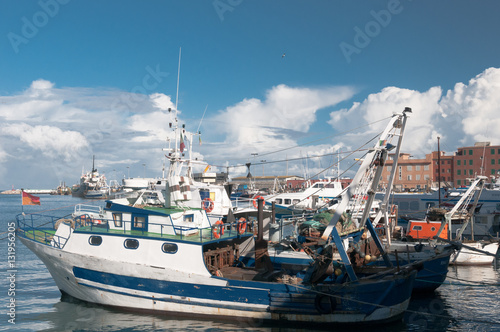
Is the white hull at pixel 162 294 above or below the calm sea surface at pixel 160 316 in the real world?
above

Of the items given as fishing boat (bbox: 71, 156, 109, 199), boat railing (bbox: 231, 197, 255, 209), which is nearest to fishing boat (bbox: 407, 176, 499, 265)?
boat railing (bbox: 231, 197, 255, 209)

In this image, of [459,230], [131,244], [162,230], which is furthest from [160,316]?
[459,230]

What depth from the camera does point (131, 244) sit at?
17.6 metres

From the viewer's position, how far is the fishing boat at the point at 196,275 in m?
15.8

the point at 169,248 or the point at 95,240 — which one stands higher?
the point at 95,240

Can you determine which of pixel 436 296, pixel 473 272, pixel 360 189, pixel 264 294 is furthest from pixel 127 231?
pixel 473 272

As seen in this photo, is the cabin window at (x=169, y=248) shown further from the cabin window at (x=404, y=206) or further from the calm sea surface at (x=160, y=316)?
the cabin window at (x=404, y=206)

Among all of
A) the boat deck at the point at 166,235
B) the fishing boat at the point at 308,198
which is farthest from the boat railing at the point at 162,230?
the fishing boat at the point at 308,198

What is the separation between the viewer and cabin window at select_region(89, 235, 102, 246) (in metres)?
18.0

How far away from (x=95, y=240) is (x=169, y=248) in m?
3.49

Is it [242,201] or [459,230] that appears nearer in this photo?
[459,230]

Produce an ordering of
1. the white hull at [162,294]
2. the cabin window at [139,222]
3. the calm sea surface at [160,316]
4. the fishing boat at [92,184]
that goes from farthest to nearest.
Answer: the fishing boat at [92,184] → the cabin window at [139,222] → the calm sea surface at [160,316] → the white hull at [162,294]

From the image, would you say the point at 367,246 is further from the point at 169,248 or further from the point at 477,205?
the point at 477,205

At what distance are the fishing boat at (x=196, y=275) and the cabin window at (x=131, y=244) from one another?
4cm
